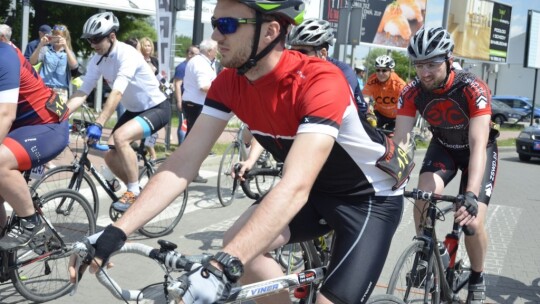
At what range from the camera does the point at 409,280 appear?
3938 mm

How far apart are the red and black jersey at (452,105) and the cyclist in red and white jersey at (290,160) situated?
1.60 m

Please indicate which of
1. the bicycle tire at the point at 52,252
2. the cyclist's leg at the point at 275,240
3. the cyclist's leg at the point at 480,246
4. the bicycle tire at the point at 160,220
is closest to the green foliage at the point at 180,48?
the bicycle tire at the point at 160,220

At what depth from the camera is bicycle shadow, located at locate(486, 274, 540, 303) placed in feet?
17.9

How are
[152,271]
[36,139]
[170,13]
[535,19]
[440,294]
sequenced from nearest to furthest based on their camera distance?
1. [440,294]
2. [36,139]
3. [152,271]
4. [170,13]
5. [535,19]

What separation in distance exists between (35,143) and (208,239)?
263 cm

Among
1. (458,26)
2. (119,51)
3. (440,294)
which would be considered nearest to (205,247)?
(119,51)

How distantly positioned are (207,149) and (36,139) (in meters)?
2.06

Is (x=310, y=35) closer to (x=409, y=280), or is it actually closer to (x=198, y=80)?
(x=409, y=280)

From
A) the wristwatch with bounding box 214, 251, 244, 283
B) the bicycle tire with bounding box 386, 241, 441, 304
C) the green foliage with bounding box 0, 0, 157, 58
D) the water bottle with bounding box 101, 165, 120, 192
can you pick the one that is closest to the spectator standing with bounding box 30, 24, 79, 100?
the water bottle with bounding box 101, 165, 120, 192

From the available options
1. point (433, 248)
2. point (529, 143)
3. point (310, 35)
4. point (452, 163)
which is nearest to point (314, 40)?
point (310, 35)

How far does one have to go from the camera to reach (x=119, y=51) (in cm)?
618

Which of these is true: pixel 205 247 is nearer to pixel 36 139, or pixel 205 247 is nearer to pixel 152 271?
pixel 152 271

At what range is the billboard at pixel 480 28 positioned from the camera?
3447cm

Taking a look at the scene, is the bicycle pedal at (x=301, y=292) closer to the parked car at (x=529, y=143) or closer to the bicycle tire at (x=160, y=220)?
the bicycle tire at (x=160, y=220)
